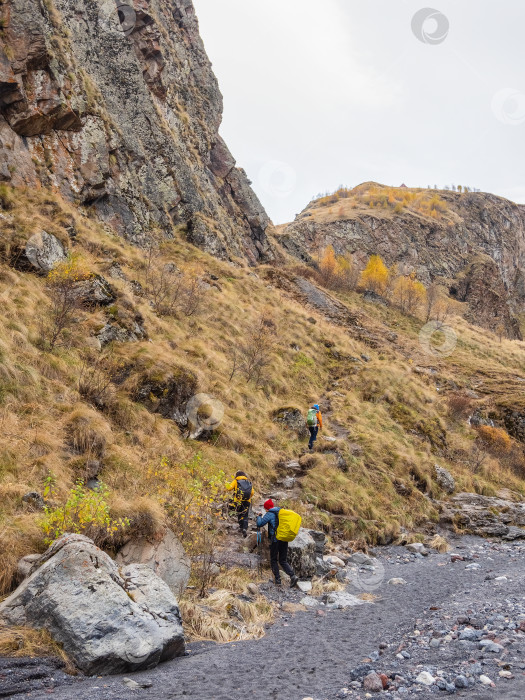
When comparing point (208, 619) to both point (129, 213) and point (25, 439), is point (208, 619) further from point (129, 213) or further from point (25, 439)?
point (129, 213)

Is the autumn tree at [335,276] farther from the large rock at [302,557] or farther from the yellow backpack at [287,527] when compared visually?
the yellow backpack at [287,527]

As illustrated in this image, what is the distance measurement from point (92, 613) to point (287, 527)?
483 centimetres

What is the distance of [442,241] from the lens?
103 metres

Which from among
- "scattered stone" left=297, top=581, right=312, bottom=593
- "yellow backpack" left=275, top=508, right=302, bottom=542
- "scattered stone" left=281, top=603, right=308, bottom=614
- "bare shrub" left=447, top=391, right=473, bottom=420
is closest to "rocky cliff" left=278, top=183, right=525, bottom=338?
"bare shrub" left=447, top=391, right=473, bottom=420

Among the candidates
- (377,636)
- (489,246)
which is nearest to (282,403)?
(377,636)

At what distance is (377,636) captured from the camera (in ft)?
21.3

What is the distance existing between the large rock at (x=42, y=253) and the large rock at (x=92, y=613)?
1241 centimetres

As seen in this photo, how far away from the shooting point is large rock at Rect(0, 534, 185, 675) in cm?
473

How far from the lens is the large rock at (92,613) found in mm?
4730

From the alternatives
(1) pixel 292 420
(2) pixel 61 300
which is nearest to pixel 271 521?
(1) pixel 292 420

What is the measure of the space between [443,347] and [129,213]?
1399 inches

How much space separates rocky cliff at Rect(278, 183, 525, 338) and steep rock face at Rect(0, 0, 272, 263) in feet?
67.8

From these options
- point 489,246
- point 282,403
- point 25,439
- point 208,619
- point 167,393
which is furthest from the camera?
point 489,246

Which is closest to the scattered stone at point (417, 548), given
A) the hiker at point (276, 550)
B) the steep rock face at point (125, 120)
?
the hiker at point (276, 550)
